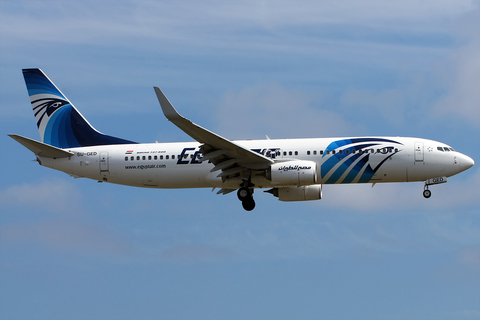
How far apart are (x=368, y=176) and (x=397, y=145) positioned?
98.1 inches

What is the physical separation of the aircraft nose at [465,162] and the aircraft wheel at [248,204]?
12425mm

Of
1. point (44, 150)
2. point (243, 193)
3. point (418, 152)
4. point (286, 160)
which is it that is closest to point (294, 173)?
point (286, 160)

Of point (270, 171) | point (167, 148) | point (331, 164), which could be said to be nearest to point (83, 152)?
point (167, 148)

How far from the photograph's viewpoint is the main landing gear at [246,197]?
38688 millimetres

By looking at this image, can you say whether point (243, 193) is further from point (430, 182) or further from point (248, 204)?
point (430, 182)

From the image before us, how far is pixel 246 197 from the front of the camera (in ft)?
128

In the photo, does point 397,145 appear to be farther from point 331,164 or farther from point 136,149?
point 136,149

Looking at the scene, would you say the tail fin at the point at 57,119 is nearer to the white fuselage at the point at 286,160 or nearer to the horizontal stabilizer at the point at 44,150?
the white fuselage at the point at 286,160

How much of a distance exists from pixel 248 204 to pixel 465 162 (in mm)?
12971

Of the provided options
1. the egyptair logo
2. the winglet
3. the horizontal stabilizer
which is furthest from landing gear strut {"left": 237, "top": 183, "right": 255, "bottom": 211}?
the egyptair logo

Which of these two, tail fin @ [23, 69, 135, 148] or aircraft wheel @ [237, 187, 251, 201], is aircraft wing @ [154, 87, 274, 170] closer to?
aircraft wheel @ [237, 187, 251, 201]

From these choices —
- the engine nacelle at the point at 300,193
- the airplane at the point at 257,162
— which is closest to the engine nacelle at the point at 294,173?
the airplane at the point at 257,162

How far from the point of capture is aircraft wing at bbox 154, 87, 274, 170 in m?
34.2

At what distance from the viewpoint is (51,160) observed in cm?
3994
